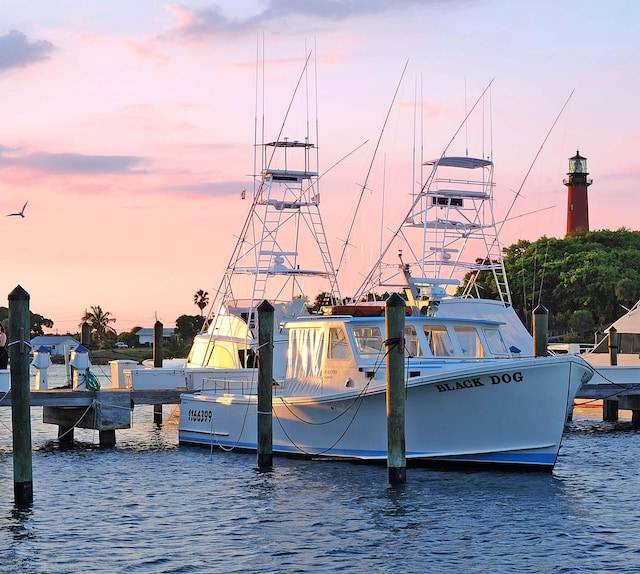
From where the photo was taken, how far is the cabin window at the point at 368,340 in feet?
88.7

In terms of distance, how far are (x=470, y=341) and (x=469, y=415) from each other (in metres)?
3.11

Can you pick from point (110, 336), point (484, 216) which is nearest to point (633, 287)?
point (484, 216)

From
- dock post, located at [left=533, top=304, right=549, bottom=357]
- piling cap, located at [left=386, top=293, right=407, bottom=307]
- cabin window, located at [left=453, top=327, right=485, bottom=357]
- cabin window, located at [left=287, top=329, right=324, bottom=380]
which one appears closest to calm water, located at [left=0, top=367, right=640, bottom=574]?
cabin window, located at [left=287, top=329, right=324, bottom=380]

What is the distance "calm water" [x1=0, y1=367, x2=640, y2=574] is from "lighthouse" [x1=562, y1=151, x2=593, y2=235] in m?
71.2

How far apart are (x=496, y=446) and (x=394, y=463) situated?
3293 mm

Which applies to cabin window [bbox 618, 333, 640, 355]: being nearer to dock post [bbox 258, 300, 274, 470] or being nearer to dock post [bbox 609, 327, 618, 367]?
dock post [bbox 609, 327, 618, 367]

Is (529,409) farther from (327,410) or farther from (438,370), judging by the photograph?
(327,410)

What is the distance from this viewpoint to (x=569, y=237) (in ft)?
292

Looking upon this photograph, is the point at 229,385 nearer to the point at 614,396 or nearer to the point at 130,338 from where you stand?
the point at 614,396

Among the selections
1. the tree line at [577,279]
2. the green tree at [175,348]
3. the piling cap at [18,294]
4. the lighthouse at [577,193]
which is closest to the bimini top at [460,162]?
the piling cap at [18,294]

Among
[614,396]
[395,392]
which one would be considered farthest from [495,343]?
[614,396]

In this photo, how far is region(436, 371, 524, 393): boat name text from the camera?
2428 cm

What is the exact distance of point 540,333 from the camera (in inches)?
1304

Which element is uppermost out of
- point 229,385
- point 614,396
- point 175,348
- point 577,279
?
point 577,279
